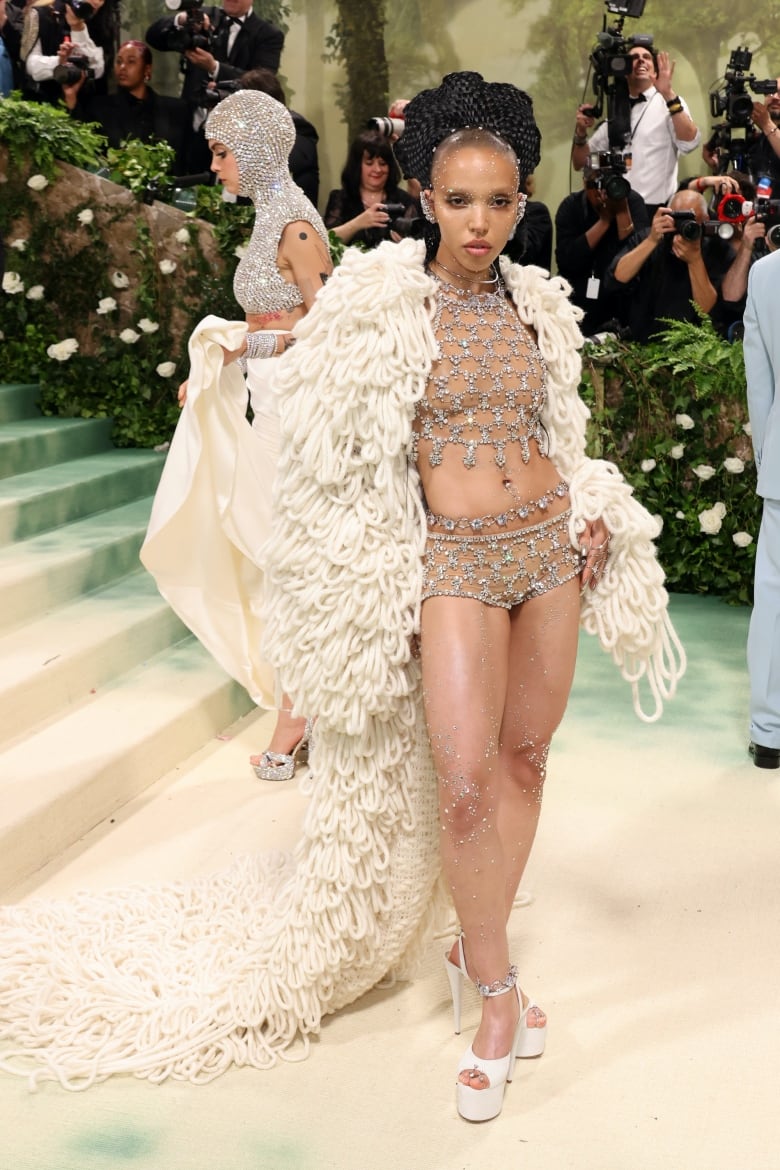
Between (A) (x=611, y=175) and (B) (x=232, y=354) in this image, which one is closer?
(B) (x=232, y=354)

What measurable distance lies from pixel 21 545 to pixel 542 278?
9.40 feet

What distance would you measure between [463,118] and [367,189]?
15.2ft

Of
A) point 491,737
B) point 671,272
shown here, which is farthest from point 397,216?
point 491,737

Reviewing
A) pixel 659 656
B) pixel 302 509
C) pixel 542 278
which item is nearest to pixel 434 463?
pixel 302 509

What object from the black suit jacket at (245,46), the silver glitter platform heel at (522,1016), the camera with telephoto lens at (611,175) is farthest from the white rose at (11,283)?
the silver glitter platform heel at (522,1016)

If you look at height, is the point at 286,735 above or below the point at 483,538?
below

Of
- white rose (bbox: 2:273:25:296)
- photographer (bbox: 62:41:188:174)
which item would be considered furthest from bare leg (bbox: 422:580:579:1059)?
photographer (bbox: 62:41:188:174)

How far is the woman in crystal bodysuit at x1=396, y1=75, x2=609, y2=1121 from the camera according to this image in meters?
2.47

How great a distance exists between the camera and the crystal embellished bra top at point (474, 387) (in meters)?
2.51

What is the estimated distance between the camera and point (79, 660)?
4.24 meters

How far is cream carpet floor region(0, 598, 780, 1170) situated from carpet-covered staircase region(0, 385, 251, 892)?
117 mm

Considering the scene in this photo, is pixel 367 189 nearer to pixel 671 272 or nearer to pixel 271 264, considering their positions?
pixel 671 272

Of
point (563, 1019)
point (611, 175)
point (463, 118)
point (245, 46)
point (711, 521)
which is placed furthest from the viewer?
point (245, 46)

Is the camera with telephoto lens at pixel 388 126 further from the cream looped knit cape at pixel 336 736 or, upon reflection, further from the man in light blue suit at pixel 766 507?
the cream looped knit cape at pixel 336 736
